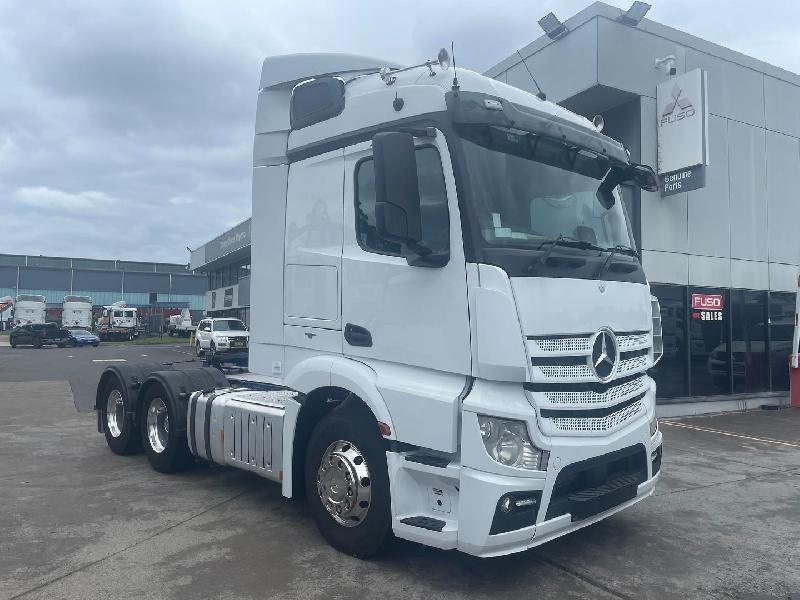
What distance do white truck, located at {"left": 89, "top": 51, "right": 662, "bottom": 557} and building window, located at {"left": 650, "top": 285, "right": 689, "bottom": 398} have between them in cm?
804

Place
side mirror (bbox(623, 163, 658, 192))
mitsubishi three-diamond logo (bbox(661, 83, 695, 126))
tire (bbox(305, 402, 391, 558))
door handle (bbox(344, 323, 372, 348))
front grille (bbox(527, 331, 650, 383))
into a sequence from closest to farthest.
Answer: front grille (bbox(527, 331, 650, 383)), tire (bbox(305, 402, 391, 558)), door handle (bbox(344, 323, 372, 348)), side mirror (bbox(623, 163, 658, 192)), mitsubishi three-diamond logo (bbox(661, 83, 695, 126))

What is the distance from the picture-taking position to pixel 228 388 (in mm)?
6863

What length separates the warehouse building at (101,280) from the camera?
8244 cm

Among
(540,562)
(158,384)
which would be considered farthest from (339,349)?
(158,384)

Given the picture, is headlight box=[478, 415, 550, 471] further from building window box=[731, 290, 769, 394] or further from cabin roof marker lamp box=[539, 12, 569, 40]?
building window box=[731, 290, 769, 394]

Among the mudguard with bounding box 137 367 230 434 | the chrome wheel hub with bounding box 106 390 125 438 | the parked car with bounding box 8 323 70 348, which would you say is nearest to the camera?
the mudguard with bounding box 137 367 230 434

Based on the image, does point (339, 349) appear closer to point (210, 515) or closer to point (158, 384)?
point (210, 515)

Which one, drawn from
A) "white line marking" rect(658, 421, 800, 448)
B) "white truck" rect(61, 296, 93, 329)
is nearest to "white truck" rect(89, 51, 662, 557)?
"white line marking" rect(658, 421, 800, 448)

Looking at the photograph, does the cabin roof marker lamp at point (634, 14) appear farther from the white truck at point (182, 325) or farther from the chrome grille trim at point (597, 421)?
the white truck at point (182, 325)

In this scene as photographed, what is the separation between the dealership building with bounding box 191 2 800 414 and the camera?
1218 cm

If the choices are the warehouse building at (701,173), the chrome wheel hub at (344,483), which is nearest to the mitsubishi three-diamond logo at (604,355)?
the chrome wheel hub at (344,483)

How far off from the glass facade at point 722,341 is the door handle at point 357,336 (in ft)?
30.1

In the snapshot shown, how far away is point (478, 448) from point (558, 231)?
1552 mm

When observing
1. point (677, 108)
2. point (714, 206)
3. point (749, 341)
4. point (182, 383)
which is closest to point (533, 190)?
point (182, 383)
